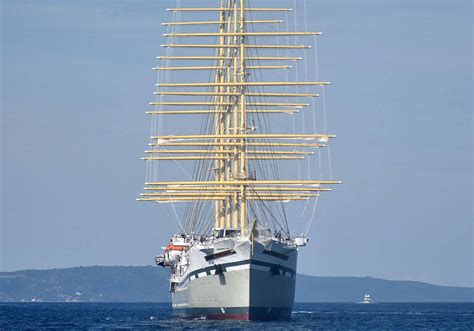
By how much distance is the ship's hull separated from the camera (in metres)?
97.1

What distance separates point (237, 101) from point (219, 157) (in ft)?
30.0

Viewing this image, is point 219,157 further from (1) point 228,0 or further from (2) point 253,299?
(2) point 253,299

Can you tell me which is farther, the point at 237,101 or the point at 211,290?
the point at 237,101

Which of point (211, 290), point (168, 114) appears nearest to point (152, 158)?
point (168, 114)

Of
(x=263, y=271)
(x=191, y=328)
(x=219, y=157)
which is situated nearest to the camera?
(x=191, y=328)

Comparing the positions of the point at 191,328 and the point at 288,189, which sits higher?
the point at 288,189

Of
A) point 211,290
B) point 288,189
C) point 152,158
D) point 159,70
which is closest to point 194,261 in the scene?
point 211,290

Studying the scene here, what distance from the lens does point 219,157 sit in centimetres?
12250

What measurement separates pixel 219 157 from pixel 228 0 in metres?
16.0

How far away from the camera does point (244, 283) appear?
318 ft

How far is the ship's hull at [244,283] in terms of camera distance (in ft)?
319

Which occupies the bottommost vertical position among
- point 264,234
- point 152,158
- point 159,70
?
point 264,234

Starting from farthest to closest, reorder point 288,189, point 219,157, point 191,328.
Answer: point 219,157 < point 288,189 < point 191,328

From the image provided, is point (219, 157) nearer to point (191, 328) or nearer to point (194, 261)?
point (194, 261)
